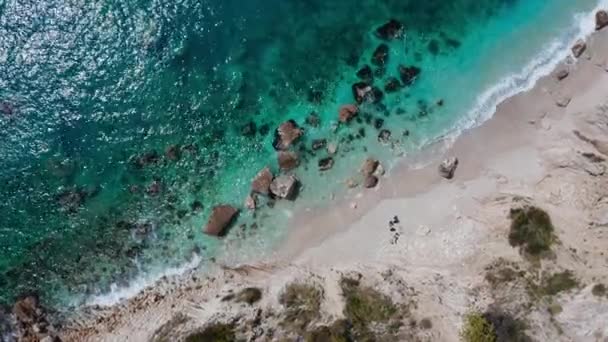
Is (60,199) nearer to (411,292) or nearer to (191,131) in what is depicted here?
(191,131)

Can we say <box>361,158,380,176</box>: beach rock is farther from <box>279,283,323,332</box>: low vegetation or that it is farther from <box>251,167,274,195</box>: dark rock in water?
<box>279,283,323,332</box>: low vegetation

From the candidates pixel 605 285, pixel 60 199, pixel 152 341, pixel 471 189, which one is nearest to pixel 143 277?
pixel 152 341

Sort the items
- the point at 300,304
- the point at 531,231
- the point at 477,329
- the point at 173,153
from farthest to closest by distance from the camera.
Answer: the point at 173,153, the point at 300,304, the point at 531,231, the point at 477,329

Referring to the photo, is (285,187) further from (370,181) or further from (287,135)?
(370,181)

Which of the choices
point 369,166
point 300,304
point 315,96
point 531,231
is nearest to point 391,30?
point 315,96

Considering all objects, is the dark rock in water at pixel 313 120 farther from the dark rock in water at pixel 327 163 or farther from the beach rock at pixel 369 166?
the beach rock at pixel 369 166
